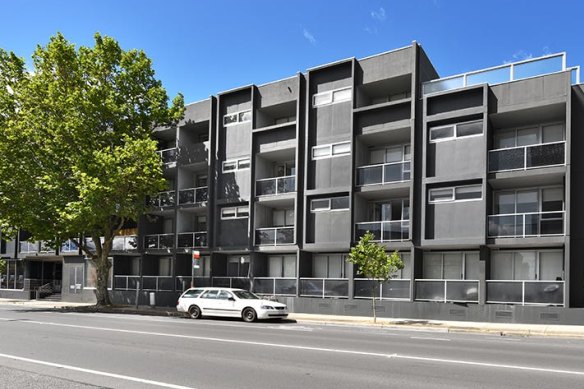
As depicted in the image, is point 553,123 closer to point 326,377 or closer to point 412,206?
point 412,206

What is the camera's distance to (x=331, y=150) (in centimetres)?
2689

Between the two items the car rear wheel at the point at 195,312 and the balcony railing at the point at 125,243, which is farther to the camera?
the balcony railing at the point at 125,243

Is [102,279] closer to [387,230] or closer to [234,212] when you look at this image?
[234,212]

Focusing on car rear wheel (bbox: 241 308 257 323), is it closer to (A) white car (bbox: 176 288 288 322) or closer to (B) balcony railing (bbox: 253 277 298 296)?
(A) white car (bbox: 176 288 288 322)

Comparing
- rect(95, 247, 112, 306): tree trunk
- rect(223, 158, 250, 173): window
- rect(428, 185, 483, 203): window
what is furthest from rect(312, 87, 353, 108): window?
rect(95, 247, 112, 306): tree trunk

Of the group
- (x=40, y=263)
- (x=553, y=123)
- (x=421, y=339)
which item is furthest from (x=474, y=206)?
(x=40, y=263)

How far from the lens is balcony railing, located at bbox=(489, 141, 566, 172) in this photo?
2139 cm

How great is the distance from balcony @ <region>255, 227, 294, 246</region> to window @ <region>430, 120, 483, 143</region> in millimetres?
8529

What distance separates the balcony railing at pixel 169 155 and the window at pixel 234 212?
512cm

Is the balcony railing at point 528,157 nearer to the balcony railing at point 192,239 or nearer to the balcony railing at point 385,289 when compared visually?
the balcony railing at point 385,289

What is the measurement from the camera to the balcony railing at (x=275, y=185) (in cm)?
2800

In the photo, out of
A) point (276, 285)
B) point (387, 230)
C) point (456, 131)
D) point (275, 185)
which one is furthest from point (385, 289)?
point (275, 185)

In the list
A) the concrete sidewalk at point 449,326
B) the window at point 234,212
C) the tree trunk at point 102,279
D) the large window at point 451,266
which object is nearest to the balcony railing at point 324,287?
the concrete sidewalk at point 449,326

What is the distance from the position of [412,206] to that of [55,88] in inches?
716
